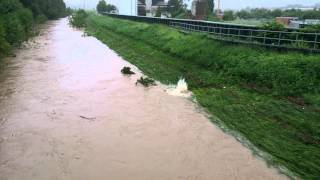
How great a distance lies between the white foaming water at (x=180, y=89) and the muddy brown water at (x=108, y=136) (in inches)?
16.9

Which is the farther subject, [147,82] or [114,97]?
Result: [147,82]

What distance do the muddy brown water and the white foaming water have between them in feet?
1.41

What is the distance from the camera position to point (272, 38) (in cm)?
2067

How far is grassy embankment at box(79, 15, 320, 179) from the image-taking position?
11.8 metres

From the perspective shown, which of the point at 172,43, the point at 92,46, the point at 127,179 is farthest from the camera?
the point at 92,46

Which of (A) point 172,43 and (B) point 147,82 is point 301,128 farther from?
(A) point 172,43

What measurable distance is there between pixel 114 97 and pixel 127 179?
323 inches

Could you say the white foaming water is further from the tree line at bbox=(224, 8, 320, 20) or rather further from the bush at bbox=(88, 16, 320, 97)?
the tree line at bbox=(224, 8, 320, 20)

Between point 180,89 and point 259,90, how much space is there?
3384 mm

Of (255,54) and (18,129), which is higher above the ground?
(255,54)

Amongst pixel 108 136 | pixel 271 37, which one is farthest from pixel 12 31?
pixel 108 136

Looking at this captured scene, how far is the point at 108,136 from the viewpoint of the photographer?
13.1 metres

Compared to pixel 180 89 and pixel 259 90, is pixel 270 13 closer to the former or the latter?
pixel 180 89

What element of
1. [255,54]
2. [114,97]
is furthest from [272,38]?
[114,97]
